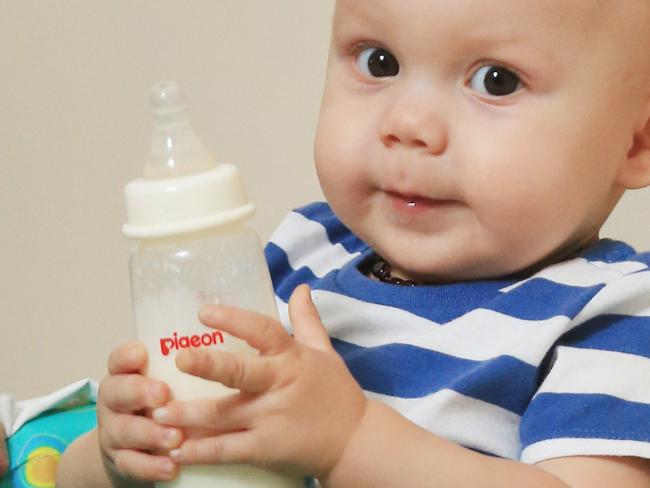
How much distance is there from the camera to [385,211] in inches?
33.8

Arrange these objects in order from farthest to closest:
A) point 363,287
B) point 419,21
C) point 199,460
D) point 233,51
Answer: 1. point 233,51
2. point 363,287
3. point 419,21
4. point 199,460

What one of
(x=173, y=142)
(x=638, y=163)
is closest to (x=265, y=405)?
(x=173, y=142)

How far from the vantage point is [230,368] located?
637mm

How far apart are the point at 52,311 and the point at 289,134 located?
38 cm

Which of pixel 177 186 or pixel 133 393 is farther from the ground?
pixel 177 186

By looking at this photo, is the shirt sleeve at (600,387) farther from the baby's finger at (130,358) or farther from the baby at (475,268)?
the baby's finger at (130,358)

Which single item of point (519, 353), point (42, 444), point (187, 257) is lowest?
point (42, 444)

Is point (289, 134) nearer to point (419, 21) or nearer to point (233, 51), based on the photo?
point (233, 51)

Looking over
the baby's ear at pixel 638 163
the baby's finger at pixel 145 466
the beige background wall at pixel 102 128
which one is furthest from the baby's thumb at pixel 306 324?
the beige background wall at pixel 102 128

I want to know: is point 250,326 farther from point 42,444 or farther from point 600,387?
point 42,444

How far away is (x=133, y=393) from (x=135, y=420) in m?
0.03

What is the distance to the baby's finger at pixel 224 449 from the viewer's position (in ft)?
2.15

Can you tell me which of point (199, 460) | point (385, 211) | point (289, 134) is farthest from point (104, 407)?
point (289, 134)

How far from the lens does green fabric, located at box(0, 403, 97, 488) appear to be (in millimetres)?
985
